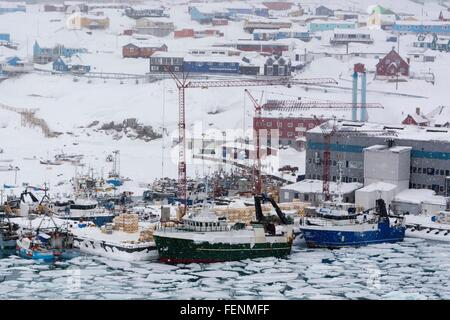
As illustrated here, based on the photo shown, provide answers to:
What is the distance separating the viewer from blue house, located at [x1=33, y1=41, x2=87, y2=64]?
3050 centimetres

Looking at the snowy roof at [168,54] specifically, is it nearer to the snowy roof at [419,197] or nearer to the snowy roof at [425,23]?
the snowy roof at [425,23]

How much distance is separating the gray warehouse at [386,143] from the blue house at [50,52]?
49.0 feet

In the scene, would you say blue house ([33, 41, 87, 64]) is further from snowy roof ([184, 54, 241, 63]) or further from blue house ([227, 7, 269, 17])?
blue house ([227, 7, 269, 17])

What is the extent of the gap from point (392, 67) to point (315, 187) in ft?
37.9

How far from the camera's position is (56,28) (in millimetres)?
35812

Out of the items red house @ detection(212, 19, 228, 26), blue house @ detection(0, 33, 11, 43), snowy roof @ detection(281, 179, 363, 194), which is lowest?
snowy roof @ detection(281, 179, 363, 194)

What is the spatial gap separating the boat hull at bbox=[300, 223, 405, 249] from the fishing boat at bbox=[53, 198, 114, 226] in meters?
2.66

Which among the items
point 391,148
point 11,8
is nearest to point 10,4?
point 11,8

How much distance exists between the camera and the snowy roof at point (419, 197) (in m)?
14.7

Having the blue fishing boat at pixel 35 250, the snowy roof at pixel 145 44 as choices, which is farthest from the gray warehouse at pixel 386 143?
the snowy roof at pixel 145 44

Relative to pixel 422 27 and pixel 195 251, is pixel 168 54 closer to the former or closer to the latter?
pixel 422 27

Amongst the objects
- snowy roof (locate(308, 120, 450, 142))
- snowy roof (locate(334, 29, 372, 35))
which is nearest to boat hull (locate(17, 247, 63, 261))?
snowy roof (locate(308, 120, 450, 142))

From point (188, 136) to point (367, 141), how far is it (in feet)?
18.7

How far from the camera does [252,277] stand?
10352mm
